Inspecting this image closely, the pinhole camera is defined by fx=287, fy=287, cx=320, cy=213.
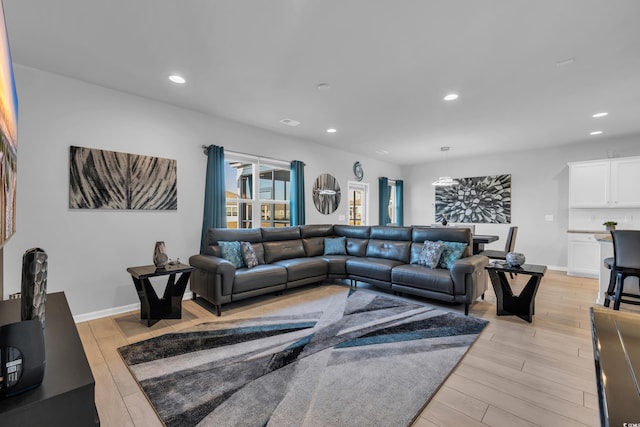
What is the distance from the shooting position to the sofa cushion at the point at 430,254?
396 centimetres

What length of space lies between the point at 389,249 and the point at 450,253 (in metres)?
1.02

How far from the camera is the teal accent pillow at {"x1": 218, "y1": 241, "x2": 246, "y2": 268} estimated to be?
3.95 m

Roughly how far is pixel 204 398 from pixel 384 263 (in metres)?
3.01

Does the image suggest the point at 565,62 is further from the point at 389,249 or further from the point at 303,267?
the point at 303,267

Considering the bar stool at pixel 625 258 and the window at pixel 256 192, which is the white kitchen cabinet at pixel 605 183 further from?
the window at pixel 256 192

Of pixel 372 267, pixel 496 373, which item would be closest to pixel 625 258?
pixel 496 373

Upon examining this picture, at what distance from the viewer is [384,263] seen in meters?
4.32

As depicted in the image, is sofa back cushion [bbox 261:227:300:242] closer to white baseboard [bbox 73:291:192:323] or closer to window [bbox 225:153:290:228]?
window [bbox 225:153:290:228]

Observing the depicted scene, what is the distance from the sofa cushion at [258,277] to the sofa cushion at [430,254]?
1.99 meters

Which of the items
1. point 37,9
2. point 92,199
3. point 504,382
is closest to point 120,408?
point 92,199

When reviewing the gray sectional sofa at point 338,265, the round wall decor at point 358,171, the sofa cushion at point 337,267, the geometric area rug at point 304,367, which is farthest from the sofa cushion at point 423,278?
the round wall decor at point 358,171

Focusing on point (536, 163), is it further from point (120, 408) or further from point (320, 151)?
point (120, 408)

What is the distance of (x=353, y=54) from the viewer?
8.70 ft

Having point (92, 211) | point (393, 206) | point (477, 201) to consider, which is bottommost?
point (92, 211)
